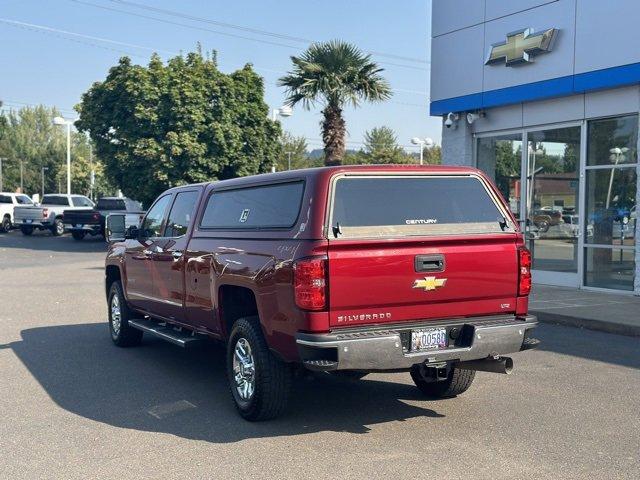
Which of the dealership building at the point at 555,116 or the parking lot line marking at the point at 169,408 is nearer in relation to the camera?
the parking lot line marking at the point at 169,408

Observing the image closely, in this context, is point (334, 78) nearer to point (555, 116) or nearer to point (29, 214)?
point (555, 116)

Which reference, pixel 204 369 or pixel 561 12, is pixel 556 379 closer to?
pixel 204 369

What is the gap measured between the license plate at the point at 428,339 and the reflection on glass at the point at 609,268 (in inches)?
353

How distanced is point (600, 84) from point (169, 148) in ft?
56.7

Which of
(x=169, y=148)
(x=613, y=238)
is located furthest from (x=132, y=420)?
(x=169, y=148)

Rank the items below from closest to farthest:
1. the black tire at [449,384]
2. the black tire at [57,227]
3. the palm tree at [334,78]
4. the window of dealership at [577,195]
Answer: the black tire at [449,384] → the window of dealership at [577,195] → the palm tree at [334,78] → the black tire at [57,227]

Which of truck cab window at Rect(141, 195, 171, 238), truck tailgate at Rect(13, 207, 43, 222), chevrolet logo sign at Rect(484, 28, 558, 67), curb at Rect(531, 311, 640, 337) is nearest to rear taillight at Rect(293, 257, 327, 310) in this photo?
truck cab window at Rect(141, 195, 171, 238)

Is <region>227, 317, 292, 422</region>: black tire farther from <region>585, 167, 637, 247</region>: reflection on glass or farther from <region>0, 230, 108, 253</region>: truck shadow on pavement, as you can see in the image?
<region>0, 230, 108, 253</region>: truck shadow on pavement

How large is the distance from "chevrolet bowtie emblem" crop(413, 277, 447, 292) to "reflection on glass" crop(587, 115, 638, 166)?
9.28 m

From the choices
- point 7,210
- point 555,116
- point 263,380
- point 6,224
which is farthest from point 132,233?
point 6,224

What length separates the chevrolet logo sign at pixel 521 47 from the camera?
1429 cm

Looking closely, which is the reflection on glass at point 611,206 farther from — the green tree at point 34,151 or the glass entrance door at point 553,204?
the green tree at point 34,151

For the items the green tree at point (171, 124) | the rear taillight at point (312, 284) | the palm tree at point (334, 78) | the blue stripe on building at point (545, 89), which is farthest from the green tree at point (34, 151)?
the rear taillight at point (312, 284)

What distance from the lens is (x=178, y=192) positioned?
8.04m
